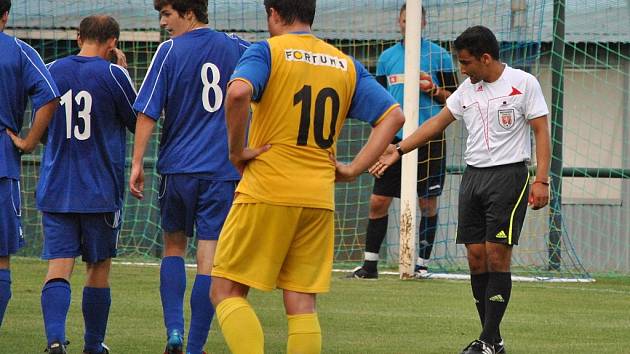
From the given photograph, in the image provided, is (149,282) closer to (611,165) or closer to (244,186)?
(244,186)

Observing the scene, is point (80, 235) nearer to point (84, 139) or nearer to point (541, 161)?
point (84, 139)

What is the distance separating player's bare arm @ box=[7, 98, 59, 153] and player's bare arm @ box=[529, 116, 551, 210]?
106 inches

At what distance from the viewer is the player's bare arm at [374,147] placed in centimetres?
565

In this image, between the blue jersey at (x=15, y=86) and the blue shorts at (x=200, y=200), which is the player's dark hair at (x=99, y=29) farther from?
Answer: the blue shorts at (x=200, y=200)

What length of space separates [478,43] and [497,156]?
2.17ft

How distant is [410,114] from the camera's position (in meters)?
11.5

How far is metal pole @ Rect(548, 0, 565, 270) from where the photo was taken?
13227 mm

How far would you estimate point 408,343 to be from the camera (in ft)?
25.7

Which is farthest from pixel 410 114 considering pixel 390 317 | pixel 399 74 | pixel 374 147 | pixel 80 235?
pixel 374 147

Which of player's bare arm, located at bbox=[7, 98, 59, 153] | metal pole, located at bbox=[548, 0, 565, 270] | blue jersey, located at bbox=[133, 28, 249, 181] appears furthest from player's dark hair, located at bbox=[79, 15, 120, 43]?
metal pole, located at bbox=[548, 0, 565, 270]

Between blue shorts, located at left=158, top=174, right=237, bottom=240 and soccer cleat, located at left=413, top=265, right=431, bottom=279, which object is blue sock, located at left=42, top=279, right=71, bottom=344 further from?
soccer cleat, located at left=413, top=265, right=431, bottom=279

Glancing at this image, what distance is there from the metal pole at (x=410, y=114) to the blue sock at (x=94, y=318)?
4.86 metres

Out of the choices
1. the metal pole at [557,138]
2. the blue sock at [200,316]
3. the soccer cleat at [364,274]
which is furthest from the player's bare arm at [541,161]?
the metal pole at [557,138]

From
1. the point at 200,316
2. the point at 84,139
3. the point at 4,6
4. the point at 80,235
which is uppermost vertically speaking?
the point at 4,6
